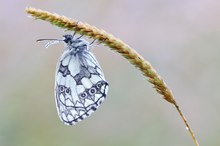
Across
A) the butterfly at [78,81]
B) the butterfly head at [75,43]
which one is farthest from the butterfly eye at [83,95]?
the butterfly head at [75,43]

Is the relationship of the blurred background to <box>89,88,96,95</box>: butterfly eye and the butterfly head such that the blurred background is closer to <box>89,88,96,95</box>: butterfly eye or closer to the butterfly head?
<box>89,88,96,95</box>: butterfly eye

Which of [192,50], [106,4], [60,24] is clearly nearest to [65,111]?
[60,24]

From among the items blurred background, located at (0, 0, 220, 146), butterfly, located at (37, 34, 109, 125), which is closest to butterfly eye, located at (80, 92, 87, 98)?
butterfly, located at (37, 34, 109, 125)

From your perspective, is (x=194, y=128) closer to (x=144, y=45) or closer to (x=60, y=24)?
(x=144, y=45)

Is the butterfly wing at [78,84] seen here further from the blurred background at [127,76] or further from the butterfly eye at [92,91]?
the blurred background at [127,76]

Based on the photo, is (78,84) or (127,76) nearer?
(78,84)

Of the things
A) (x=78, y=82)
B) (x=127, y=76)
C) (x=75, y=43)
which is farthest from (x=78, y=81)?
(x=127, y=76)

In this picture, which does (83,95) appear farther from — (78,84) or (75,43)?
(75,43)
